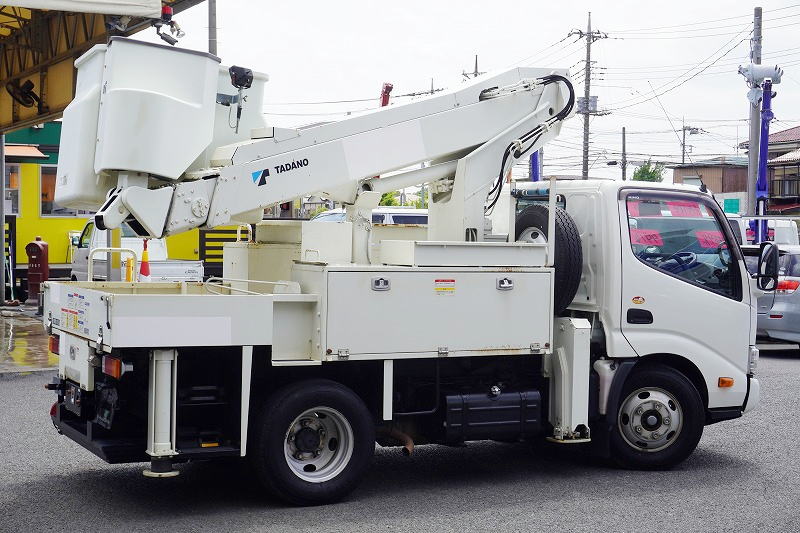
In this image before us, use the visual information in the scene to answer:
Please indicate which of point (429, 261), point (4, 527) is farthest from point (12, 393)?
point (429, 261)

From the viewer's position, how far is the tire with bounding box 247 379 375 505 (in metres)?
7.38

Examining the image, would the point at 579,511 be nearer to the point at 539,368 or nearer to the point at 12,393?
the point at 539,368

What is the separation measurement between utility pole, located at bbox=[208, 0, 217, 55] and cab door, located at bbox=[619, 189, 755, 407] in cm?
1674

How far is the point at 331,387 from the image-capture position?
7.59 meters

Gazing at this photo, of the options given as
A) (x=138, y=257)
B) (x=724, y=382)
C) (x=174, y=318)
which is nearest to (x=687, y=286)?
(x=724, y=382)

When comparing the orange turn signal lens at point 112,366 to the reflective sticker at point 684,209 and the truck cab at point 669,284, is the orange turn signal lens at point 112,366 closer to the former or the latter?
the truck cab at point 669,284

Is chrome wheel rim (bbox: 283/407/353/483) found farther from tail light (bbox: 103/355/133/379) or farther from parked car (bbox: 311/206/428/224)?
parked car (bbox: 311/206/428/224)

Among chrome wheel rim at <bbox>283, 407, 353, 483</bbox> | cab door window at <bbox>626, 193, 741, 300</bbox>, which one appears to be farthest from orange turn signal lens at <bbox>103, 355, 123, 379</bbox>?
cab door window at <bbox>626, 193, 741, 300</bbox>

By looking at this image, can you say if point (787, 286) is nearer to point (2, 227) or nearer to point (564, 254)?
point (564, 254)

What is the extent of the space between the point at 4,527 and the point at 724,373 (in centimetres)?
581

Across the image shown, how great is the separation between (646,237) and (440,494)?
2712 mm

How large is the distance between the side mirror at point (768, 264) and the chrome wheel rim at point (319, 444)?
3.93 m

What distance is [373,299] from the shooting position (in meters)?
7.70

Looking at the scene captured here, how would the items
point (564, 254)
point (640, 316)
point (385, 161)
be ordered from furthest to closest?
point (640, 316) → point (564, 254) → point (385, 161)
